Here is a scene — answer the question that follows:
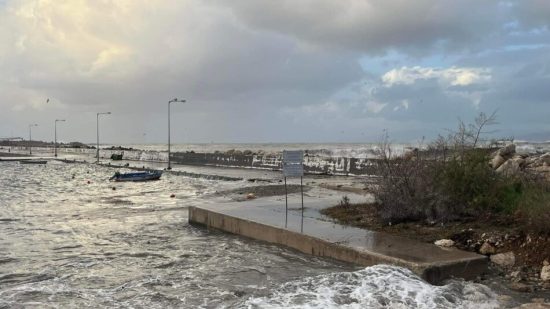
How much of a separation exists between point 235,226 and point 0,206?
40.9 ft

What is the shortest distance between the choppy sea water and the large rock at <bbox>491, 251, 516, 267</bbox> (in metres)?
1.30

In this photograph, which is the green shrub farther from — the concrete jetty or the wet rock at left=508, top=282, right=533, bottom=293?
the wet rock at left=508, top=282, right=533, bottom=293

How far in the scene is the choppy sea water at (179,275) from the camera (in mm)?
7617

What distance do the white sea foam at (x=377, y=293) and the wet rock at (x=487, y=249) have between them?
1.57 metres

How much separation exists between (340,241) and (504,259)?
111 inches

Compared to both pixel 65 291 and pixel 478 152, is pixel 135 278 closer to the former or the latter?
pixel 65 291

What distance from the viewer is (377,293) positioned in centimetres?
764

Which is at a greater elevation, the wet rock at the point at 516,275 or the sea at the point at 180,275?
the wet rock at the point at 516,275

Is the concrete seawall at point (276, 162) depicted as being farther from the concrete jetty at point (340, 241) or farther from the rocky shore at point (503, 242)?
the rocky shore at point (503, 242)

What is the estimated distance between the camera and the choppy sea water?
25.0ft

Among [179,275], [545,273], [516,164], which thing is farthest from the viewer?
[516,164]

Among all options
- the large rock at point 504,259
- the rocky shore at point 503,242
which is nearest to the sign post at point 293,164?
the rocky shore at point 503,242

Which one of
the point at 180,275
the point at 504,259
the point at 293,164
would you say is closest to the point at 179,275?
the point at 180,275

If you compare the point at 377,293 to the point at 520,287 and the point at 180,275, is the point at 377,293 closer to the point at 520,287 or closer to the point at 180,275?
the point at 520,287
